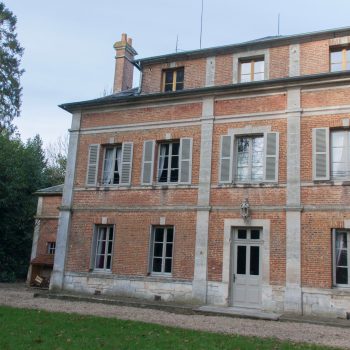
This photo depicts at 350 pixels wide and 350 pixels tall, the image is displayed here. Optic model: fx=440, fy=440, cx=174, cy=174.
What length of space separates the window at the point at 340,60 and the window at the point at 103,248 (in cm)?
893

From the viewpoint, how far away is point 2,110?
26.5 m

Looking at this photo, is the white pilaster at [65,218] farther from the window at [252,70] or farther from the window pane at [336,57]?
the window pane at [336,57]

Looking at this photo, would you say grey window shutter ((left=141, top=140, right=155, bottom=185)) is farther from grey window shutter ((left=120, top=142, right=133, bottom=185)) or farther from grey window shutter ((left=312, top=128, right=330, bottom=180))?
grey window shutter ((left=312, top=128, right=330, bottom=180))

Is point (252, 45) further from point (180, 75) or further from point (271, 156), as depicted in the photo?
point (271, 156)

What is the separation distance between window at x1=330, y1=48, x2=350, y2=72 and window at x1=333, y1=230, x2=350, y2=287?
5.02 meters

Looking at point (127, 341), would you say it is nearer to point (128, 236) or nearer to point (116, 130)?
point (128, 236)

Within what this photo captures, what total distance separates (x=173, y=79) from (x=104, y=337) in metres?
10.1

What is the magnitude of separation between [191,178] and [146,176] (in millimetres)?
1631

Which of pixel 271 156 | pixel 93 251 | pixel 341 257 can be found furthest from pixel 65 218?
pixel 341 257

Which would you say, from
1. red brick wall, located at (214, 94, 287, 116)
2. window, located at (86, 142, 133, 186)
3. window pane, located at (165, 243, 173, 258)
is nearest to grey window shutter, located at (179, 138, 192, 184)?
red brick wall, located at (214, 94, 287, 116)

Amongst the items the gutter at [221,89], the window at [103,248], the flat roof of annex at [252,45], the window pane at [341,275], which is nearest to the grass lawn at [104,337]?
the window pane at [341,275]

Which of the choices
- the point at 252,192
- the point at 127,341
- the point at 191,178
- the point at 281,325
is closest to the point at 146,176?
the point at 191,178

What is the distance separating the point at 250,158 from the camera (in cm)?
1349

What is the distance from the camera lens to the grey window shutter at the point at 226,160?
44.6 feet
